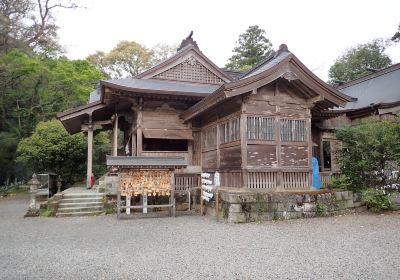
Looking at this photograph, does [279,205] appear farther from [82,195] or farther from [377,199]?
[82,195]

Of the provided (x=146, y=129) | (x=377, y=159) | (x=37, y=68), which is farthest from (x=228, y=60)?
(x=377, y=159)

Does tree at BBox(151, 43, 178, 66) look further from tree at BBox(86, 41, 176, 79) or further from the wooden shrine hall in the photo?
the wooden shrine hall

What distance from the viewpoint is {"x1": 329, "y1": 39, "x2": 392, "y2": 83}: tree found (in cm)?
3275

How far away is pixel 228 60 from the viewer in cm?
4431

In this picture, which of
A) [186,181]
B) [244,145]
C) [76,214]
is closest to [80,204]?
[76,214]

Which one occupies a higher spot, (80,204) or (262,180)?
(262,180)

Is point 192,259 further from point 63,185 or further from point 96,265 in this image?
point 63,185

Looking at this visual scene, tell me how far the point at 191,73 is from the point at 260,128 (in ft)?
21.4

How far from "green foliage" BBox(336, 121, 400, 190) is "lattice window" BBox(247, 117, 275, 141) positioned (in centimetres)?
247

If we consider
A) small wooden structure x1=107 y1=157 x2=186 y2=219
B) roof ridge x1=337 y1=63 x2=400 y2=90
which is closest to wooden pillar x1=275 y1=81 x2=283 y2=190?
small wooden structure x1=107 y1=157 x2=186 y2=219

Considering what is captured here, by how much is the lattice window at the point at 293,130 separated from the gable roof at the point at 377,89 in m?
7.77

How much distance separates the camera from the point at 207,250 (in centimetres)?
580

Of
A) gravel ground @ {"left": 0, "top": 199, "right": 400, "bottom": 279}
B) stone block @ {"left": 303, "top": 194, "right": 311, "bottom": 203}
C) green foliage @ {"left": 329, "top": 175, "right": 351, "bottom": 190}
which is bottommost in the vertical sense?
gravel ground @ {"left": 0, "top": 199, "right": 400, "bottom": 279}

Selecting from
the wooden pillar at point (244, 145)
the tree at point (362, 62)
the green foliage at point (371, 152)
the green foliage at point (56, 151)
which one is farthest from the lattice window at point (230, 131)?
the tree at point (362, 62)
